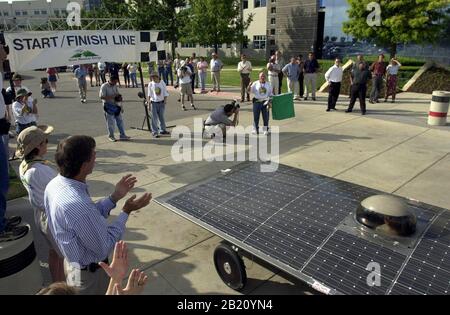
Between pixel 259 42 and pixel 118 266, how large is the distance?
5128 centimetres

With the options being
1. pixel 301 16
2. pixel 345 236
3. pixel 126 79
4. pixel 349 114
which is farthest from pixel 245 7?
pixel 345 236

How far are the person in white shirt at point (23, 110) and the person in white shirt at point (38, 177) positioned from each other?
5903 mm

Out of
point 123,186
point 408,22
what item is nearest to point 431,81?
point 408,22

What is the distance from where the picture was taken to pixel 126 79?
76.3 feet

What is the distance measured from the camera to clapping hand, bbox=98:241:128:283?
7.29ft

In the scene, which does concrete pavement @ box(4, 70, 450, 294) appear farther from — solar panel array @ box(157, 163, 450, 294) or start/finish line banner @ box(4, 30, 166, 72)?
start/finish line banner @ box(4, 30, 166, 72)

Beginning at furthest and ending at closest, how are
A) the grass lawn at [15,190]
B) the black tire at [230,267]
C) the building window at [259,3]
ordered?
the building window at [259,3] < the grass lawn at [15,190] < the black tire at [230,267]

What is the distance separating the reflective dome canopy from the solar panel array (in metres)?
0.16

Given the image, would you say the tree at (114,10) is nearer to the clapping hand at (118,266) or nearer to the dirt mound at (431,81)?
the dirt mound at (431,81)

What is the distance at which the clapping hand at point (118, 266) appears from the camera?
2.22 m

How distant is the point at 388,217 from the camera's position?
12.1 ft

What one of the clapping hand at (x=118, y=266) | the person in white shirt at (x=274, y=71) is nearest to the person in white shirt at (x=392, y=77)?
the person in white shirt at (x=274, y=71)
